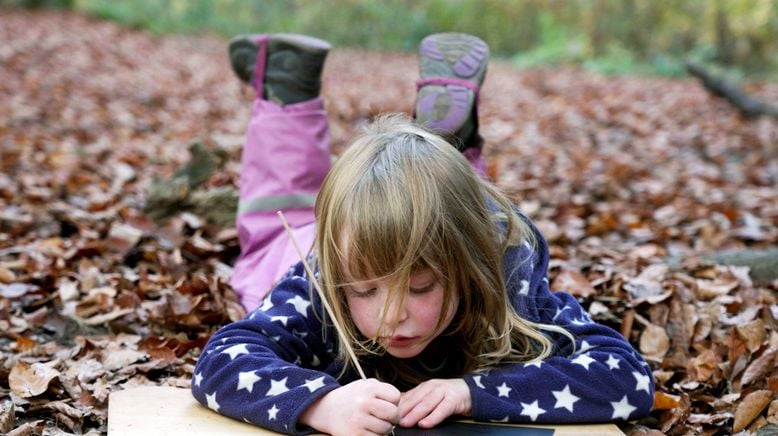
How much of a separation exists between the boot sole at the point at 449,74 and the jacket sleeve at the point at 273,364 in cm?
90

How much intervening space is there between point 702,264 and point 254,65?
6.49 feet

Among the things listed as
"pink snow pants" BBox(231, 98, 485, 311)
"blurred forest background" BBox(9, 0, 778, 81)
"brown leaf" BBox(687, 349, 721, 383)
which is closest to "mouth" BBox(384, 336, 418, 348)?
"brown leaf" BBox(687, 349, 721, 383)

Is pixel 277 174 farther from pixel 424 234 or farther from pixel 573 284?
pixel 424 234

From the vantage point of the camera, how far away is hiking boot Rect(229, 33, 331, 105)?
132 inches

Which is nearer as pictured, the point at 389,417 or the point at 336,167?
the point at 389,417

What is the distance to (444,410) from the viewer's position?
76.0 inches

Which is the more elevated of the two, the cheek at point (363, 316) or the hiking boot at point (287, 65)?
the hiking boot at point (287, 65)

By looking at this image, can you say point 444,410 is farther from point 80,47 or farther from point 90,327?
point 80,47

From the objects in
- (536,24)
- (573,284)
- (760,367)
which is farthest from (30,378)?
(536,24)

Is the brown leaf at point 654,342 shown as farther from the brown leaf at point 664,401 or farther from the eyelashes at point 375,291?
the eyelashes at point 375,291

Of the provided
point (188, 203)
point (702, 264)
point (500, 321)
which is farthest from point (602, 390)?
point (188, 203)

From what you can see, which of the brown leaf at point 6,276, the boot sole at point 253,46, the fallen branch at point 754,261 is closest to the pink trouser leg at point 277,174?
the boot sole at point 253,46

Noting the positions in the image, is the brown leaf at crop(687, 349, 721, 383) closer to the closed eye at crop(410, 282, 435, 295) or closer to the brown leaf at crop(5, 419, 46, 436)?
the closed eye at crop(410, 282, 435, 295)

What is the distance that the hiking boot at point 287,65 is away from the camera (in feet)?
11.0
